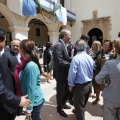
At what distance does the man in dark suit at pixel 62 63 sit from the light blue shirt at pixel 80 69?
0.50 meters

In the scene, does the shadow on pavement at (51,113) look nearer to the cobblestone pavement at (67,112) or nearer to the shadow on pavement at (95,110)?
the cobblestone pavement at (67,112)

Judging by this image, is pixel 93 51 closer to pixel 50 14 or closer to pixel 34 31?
pixel 50 14

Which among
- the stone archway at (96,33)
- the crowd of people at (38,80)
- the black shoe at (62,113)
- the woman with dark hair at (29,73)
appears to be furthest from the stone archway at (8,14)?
the stone archway at (96,33)

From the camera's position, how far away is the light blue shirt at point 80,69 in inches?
105

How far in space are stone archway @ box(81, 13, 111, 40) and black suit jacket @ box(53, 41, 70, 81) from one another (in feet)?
35.5

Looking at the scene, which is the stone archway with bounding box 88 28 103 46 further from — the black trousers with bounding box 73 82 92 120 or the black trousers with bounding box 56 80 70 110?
the black trousers with bounding box 73 82 92 120

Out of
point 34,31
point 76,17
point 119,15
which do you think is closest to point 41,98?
point 119,15

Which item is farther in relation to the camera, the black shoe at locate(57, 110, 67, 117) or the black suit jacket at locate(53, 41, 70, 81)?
the black shoe at locate(57, 110, 67, 117)

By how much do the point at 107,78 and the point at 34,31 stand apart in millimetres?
15854

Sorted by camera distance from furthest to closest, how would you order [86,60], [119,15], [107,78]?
[119,15]
[86,60]
[107,78]

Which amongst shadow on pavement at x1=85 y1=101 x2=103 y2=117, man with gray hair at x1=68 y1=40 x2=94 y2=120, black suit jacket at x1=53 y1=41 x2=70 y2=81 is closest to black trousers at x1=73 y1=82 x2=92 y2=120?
man with gray hair at x1=68 y1=40 x2=94 y2=120

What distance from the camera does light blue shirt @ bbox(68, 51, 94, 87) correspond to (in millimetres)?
2662

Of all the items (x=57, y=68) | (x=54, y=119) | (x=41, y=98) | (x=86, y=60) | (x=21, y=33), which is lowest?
(x=54, y=119)

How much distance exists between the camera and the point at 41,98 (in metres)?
2.25
